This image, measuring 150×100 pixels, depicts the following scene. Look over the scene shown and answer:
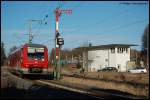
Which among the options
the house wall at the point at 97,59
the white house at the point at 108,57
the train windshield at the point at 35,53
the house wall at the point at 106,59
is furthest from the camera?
the house wall at the point at 97,59

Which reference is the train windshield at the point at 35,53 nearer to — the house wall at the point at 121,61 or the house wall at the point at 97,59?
the house wall at the point at 121,61

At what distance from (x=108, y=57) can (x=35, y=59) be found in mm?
62593

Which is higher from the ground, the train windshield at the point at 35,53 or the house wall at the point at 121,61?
the train windshield at the point at 35,53

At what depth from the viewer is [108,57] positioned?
98625 mm

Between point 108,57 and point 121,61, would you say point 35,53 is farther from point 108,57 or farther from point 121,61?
point 108,57

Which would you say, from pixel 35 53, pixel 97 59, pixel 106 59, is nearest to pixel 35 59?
pixel 35 53

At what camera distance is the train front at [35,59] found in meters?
36.7

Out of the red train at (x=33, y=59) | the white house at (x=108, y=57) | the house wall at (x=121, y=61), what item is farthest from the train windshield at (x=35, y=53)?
the house wall at (x=121, y=61)

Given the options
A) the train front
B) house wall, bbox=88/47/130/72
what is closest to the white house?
house wall, bbox=88/47/130/72

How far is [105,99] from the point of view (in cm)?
1711

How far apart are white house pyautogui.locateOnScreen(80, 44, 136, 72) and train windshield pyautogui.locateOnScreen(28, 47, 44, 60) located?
195ft

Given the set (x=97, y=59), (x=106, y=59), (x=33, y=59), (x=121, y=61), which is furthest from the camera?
(x=97, y=59)

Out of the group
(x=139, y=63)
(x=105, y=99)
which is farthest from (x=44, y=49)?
(x=139, y=63)

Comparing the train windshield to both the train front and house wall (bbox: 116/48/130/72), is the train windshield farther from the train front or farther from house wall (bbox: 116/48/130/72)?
house wall (bbox: 116/48/130/72)
